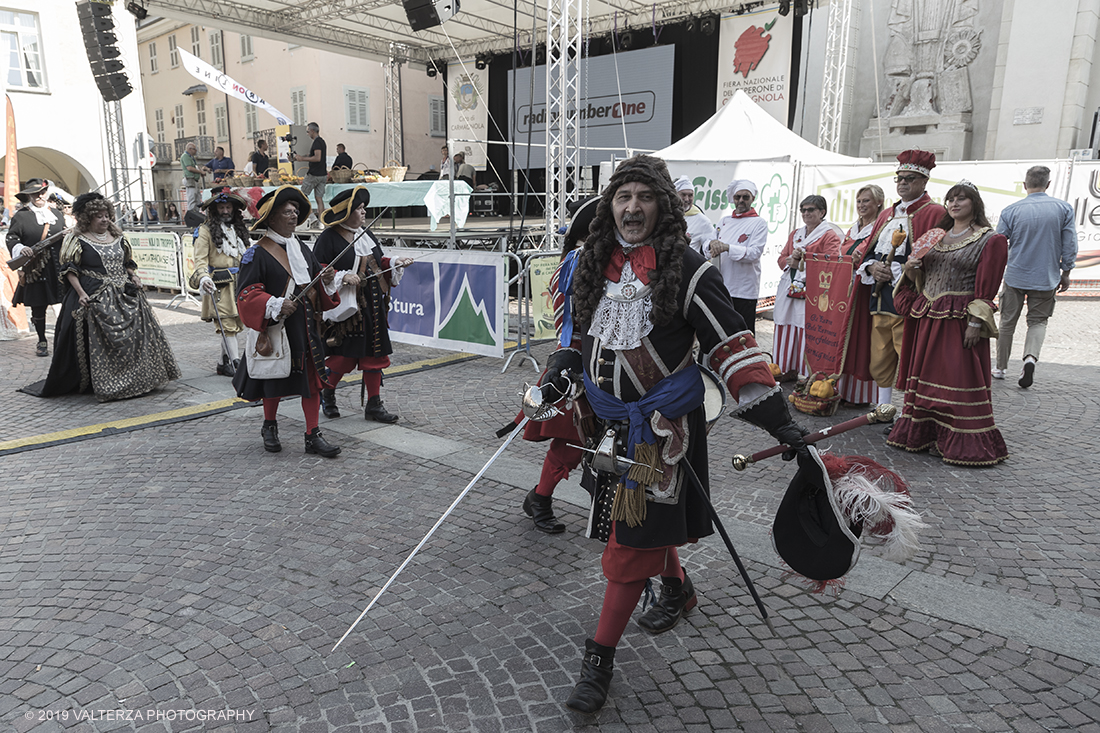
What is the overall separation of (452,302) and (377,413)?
7.88 ft

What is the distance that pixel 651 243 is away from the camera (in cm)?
261

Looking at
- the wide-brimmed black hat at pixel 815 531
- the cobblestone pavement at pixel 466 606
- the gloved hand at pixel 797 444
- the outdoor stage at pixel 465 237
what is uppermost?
the outdoor stage at pixel 465 237

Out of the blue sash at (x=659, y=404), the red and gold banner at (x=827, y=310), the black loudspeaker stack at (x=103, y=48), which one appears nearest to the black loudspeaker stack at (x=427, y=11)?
the black loudspeaker stack at (x=103, y=48)

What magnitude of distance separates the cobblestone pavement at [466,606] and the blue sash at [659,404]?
1005 mm

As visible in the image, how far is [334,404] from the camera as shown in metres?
6.31

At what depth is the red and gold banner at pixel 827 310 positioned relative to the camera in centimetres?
614

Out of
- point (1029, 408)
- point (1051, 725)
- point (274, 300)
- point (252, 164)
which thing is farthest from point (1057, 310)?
point (252, 164)

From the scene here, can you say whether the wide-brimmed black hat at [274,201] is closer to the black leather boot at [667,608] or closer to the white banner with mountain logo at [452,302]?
the white banner with mountain logo at [452,302]

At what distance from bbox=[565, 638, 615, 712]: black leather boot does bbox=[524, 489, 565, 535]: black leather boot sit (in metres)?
1.37

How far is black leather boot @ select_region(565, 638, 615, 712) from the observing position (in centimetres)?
253

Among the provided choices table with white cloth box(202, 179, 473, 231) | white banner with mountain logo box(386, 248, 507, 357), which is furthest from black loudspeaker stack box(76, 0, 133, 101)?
white banner with mountain logo box(386, 248, 507, 357)

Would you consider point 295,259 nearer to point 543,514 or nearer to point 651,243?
point 543,514

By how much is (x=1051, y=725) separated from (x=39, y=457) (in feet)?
20.9

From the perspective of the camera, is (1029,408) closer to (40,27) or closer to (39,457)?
(39,457)
